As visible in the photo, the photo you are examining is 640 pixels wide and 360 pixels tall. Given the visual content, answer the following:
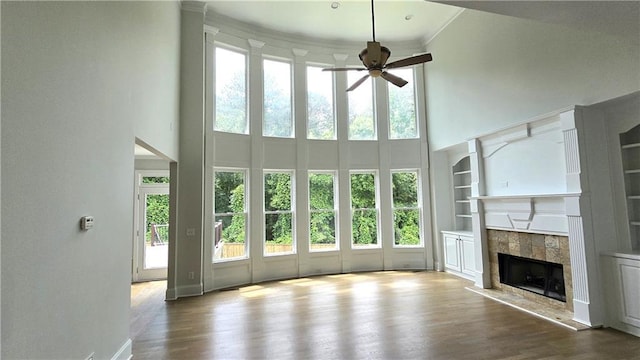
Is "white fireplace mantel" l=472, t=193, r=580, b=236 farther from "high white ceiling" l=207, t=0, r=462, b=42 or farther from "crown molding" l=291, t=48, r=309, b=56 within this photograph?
"crown molding" l=291, t=48, r=309, b=56

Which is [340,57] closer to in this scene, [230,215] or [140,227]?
Answer: [230,215]

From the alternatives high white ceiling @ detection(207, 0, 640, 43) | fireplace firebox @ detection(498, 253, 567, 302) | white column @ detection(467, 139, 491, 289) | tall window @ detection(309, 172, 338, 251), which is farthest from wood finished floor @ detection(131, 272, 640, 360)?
high white ceiling @ detection(207, 0, 640, 43)

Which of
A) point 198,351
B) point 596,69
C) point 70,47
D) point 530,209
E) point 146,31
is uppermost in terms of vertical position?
point 146,31

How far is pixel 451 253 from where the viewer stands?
666 centimetres

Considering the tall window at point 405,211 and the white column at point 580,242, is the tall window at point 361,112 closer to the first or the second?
the tall window at point 405,211

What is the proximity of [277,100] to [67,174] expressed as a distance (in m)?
4.98

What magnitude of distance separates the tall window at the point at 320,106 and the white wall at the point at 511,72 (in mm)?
2296

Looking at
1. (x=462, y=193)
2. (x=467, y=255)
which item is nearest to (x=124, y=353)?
(x=467, y=255)

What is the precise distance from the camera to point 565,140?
4.11 m

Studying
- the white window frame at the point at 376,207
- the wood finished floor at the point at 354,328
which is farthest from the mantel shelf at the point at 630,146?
the white window frame at the point at 376,207

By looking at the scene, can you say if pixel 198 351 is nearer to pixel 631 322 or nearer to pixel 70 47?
pixel 70 47

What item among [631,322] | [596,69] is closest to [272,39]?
[596,69]

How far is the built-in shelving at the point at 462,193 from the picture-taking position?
6.96m

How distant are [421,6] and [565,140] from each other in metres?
3.55
